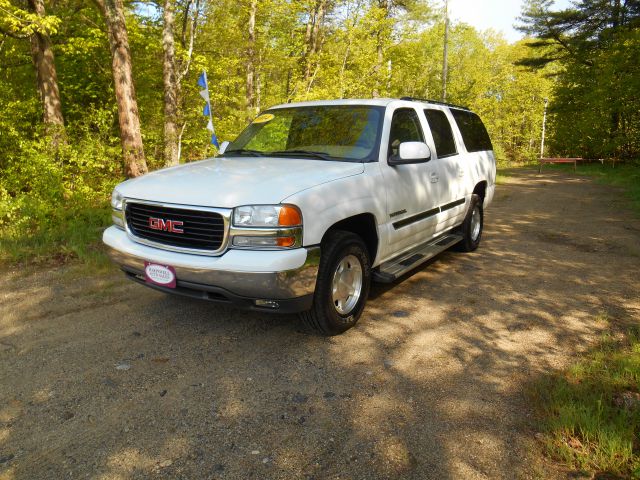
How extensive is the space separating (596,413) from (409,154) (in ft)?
7.71

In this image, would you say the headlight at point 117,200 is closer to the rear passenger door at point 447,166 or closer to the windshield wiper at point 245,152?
the windshield wiper at point 245,152

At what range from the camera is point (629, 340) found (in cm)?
354

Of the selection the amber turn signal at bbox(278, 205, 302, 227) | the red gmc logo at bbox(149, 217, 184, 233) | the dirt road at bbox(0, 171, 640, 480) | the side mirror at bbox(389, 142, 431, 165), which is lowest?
the dirt road at bbox(0, 171, 640, 480)

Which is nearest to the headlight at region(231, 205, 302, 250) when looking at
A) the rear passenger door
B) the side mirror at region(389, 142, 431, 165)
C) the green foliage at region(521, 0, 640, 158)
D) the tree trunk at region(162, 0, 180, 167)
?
the side mirror at region(389, 142, 431, 165)

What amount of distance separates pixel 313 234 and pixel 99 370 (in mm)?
1783

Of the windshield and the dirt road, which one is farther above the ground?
the windshield

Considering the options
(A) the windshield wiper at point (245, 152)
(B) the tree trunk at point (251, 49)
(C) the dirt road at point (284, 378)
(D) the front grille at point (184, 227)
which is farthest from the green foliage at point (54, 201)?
(B) the tree trunk at point (251, 49)

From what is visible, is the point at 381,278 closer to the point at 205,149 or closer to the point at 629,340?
the point at 629,340

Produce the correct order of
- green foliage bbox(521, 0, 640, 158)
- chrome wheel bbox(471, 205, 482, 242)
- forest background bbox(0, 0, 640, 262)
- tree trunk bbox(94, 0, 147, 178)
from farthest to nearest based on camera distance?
1. green foliage bbox(521, 0, 640, 158)
2. tree trunk bbox(94, 0, 147, 178)
3. forest background bbox(0, 0, 640, 262)
4. chrome wheel bbox(471, 205, 482, 242)

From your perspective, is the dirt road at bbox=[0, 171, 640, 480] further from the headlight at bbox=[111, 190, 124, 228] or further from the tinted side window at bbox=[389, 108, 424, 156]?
the tinted side window at bbox=[389, 108, 424, 156]

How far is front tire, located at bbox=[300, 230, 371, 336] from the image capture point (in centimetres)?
335

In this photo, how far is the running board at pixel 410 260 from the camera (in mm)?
4027

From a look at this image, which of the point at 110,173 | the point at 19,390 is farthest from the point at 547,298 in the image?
the point at 110,173

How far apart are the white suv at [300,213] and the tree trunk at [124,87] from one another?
16.6 ft
